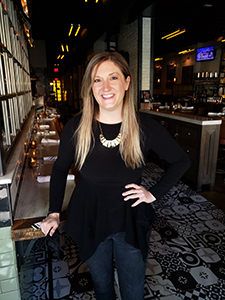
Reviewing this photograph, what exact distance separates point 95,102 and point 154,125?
15.4 inches

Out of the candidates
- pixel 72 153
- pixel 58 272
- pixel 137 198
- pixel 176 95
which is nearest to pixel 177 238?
pixel 58 272

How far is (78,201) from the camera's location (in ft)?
4.12

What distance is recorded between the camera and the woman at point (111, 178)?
122cm

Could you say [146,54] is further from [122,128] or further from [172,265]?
[122,128]

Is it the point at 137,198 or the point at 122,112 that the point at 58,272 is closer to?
the point at 137,198

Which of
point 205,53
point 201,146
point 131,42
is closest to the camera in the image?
point 201,146

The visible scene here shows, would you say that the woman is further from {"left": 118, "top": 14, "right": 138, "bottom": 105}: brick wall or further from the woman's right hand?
{"left": 118, "top": 14, "right": 138, "bottom": 105}: brick wall

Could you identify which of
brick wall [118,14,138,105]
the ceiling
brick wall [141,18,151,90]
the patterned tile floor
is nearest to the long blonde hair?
the patterned tile floor

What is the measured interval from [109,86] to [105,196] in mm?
592

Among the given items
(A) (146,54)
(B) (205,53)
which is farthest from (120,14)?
(B) (205,53)

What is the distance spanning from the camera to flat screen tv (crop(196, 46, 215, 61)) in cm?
1124

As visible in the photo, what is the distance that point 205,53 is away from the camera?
11641 mm

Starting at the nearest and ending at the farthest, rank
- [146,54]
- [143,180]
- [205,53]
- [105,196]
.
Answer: [105,196], [143,180], [146,54], [205,53]

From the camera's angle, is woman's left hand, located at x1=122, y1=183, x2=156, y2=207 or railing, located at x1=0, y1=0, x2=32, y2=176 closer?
woman's left hand, located at x1=122, y1=183, x2=156, y2=207
